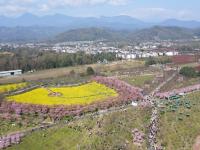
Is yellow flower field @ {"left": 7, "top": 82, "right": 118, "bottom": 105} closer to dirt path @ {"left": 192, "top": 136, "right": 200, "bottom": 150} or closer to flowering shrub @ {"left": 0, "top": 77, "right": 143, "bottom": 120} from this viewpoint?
flowering shrub @ {"left": 0, "top": 77, "right": 143, "bottom": 120}

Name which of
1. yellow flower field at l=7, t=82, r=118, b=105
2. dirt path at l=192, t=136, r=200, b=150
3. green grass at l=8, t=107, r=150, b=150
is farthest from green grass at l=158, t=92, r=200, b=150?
yellow flower field at l=7, t=82, r=118, b=105

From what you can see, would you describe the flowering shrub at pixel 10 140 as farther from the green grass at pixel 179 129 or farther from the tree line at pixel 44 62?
the tree line at pixel 44 62

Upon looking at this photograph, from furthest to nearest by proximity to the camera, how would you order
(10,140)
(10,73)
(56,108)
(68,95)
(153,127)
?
1. (10,73)
2. (68,95)
3. (56,108)
4. (153,127)
5. (10,140)

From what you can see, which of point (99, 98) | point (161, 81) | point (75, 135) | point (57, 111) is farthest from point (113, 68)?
point (75, 135)

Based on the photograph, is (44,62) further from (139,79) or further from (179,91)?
(179,91)

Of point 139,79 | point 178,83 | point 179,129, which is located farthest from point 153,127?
point 139,79

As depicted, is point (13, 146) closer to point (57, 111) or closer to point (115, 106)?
point (57, 111)

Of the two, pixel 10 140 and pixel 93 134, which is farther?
pixel 10 140
